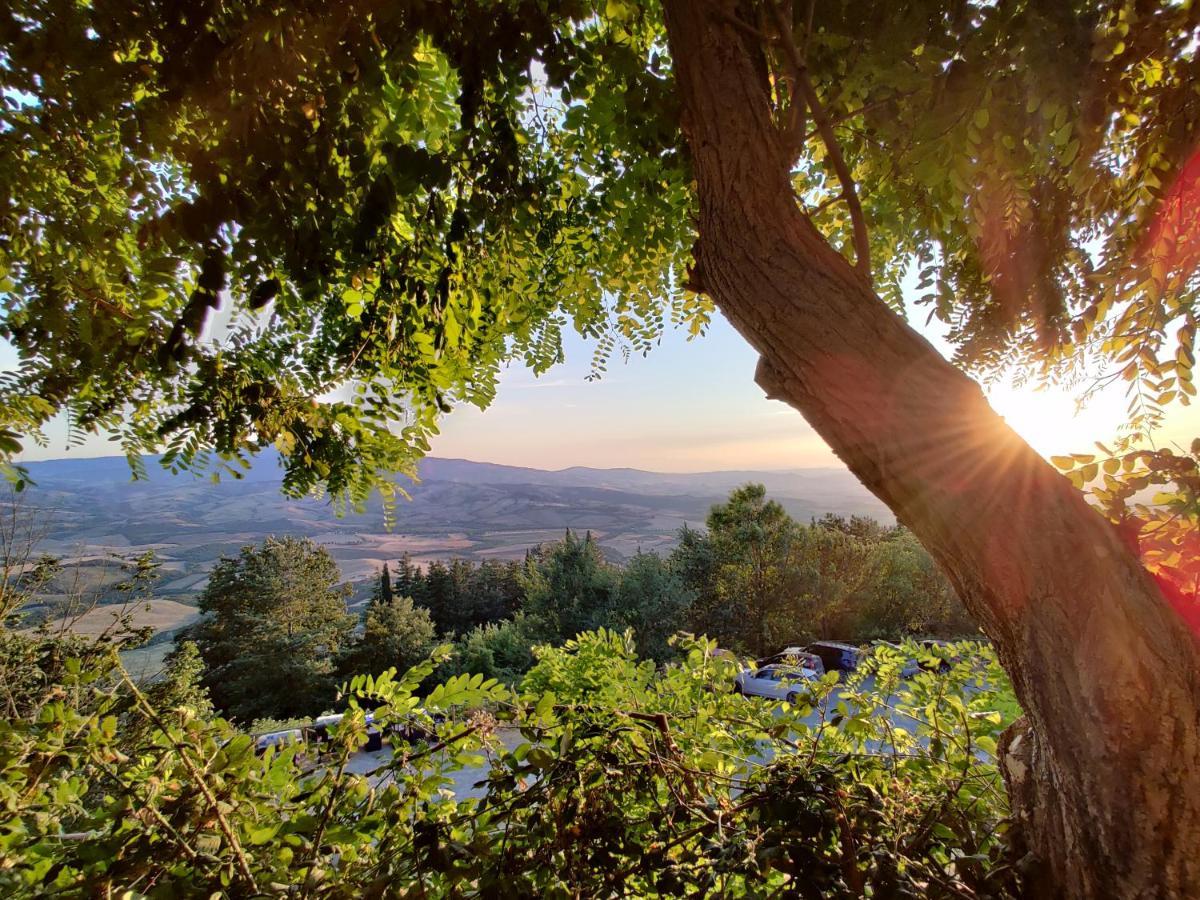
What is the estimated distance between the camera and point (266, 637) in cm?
1925

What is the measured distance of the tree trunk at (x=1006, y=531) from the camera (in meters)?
0.79

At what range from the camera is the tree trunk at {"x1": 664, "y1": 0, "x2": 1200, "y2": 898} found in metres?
0.79

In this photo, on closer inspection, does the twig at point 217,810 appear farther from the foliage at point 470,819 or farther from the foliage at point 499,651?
the foliage at point 499,651

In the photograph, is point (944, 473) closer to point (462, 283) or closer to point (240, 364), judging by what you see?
point (462, 283)

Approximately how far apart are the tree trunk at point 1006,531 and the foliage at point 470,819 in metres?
0.18

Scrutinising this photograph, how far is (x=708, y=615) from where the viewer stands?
19078mm

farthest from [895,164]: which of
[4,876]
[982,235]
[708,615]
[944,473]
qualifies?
[708,615]

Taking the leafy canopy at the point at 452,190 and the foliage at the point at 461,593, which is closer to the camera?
the leafy canopy at the point at 452,190

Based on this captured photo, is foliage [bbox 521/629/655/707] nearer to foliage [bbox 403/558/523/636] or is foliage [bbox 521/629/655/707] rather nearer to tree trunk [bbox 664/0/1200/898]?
tree trunk [bbox 664/0/1200/898]

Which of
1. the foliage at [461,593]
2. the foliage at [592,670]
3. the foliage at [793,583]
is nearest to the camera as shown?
the foliage at [592,670]

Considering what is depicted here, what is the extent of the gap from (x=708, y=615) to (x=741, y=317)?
19.3 meters

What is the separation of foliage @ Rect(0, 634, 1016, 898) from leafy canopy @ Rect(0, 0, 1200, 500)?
0.73m

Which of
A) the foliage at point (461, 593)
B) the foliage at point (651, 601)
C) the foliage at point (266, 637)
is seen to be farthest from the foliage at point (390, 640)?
the foliage at point (651, 601)

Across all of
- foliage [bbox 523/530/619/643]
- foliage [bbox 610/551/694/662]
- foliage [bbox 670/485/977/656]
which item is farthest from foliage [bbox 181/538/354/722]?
foliage [bbox 670/485/977/656]
